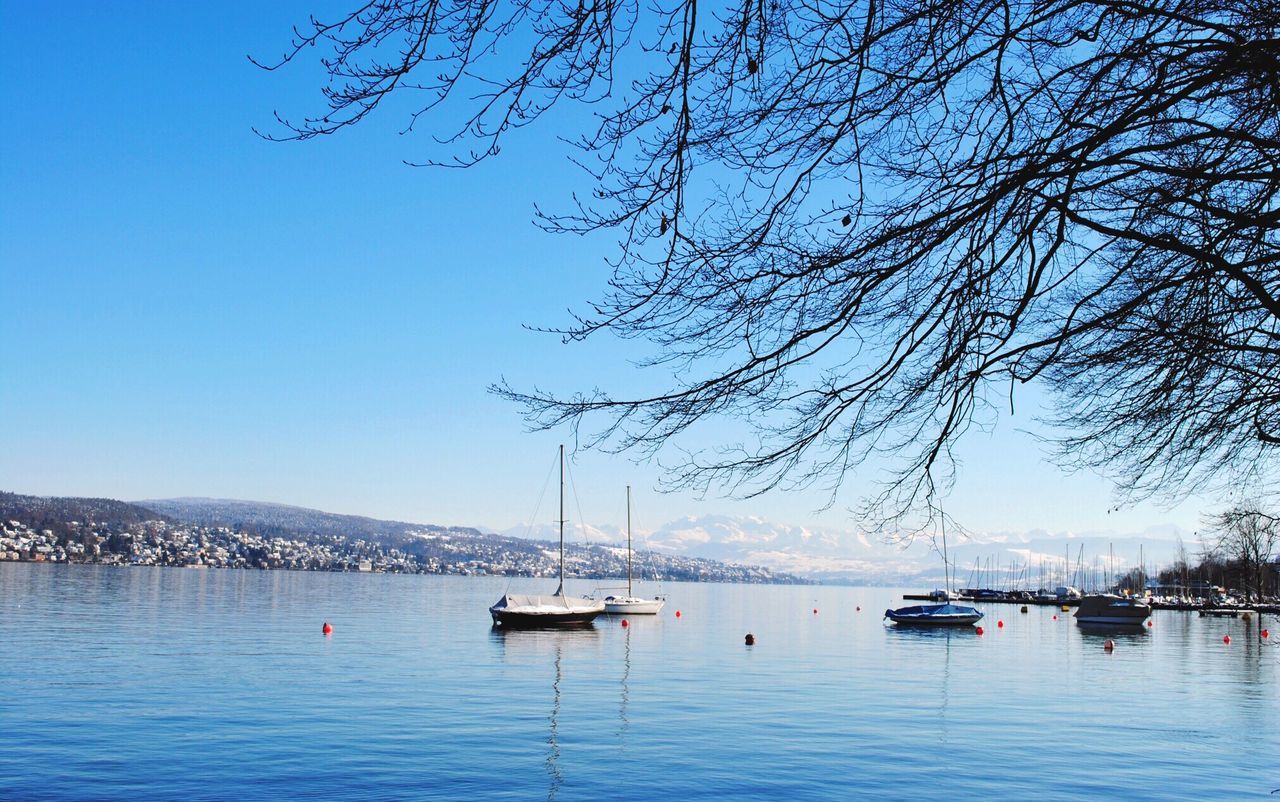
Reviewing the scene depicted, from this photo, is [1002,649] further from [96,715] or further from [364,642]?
[96,715]

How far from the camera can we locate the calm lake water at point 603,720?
18.9 meters

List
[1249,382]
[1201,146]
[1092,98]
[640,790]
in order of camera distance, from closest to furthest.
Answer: [1092,98], [1201,146], [1249,382], [640,790]

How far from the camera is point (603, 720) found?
2684 cm

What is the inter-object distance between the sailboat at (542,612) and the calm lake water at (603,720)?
23.9ft

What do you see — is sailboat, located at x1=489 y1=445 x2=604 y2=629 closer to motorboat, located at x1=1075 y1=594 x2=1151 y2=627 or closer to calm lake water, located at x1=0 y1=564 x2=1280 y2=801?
calm lake water, located at x1=0 y1=564 x2=1280 y2=801

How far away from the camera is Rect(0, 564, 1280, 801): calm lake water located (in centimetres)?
1891

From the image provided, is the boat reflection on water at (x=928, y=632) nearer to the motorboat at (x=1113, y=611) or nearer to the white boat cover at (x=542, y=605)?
the motorboat at (x=1113, y=611)

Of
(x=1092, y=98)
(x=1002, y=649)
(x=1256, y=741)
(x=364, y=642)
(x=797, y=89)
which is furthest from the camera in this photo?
(x=1002, y=649)

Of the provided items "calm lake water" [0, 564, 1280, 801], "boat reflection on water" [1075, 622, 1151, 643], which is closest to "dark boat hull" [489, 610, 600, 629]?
"calm lake water" [0, 564, 1280, 801]

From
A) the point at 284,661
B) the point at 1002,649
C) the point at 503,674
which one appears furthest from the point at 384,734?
the point at 1002,649

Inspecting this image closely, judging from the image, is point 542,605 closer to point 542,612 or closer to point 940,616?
point 542,612

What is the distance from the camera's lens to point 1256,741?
84.1 feet

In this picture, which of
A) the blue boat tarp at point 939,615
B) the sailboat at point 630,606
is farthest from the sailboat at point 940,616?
the sailboat at point 630,606

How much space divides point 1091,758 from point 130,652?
1438 inches
